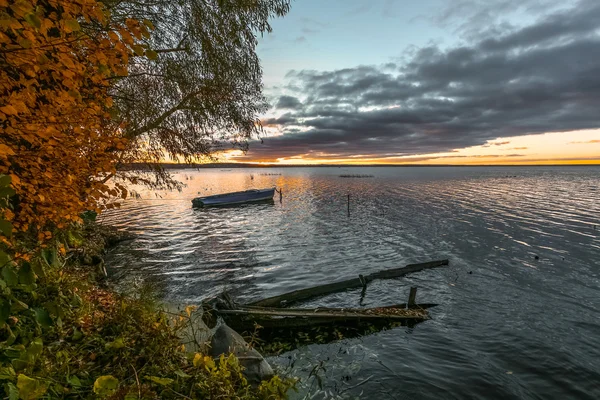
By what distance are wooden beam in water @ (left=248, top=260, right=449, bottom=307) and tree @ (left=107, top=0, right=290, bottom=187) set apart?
7231 mm

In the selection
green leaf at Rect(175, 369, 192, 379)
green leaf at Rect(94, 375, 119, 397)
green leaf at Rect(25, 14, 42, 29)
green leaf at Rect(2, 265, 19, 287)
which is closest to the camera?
green leaf at Rect(25, 14, 42, 29)

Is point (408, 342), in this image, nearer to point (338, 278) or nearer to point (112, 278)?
point (338, 278)

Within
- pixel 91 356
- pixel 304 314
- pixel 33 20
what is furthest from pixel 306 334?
pixel 33 20

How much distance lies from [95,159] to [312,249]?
63.7ft

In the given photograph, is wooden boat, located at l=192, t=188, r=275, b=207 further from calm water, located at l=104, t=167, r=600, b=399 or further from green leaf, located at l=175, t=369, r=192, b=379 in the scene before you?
green leaf, located at l=175, t=369, r=192, b=379

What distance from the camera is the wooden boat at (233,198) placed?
4494 cm

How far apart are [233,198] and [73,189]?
43449mm

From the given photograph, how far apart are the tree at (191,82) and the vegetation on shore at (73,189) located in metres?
0.09

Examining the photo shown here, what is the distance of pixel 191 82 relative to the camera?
11656 millimetres

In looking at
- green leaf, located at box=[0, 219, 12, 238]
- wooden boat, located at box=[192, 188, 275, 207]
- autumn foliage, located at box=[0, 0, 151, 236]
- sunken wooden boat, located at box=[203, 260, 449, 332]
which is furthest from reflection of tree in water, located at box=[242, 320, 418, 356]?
wooden boat, located at box=[192, 188, 275, 207]

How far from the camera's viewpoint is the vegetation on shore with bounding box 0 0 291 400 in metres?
2.90

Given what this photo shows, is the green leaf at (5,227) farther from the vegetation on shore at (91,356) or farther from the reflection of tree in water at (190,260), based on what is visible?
the reflection of tree in water at (190,260)

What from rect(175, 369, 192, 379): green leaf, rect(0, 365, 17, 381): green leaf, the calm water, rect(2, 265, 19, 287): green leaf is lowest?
the calm water

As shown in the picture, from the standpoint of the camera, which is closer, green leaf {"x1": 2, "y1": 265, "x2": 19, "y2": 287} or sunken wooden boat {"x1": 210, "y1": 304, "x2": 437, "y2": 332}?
green leaf {"x1": 2, "y1": 265, "x2": 19, "y2": 287}
